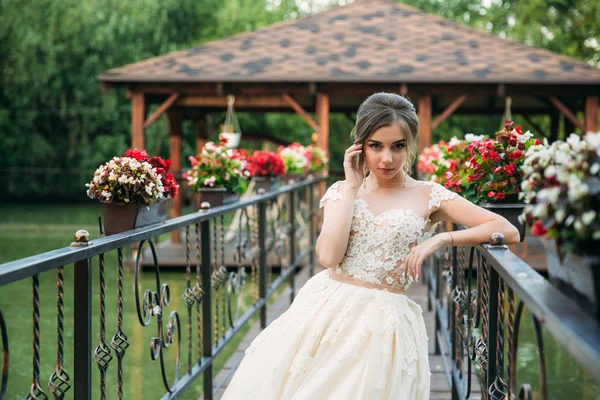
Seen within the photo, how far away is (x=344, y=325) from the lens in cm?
267

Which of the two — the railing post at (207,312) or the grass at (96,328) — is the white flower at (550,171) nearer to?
the grass at (96,328)

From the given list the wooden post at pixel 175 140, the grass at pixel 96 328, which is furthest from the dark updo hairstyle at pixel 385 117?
the wooden post at pixel 175 140

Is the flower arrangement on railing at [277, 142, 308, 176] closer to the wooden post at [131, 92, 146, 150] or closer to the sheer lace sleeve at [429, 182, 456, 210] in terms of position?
the wooden post at [131, 92, 146, 150]

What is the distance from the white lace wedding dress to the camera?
2.57 meters

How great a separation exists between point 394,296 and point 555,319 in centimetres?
135

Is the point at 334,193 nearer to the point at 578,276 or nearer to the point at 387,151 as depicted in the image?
the point at 387,151

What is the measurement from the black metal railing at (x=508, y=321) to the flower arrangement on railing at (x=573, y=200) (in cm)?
14

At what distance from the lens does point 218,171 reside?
5930 mm

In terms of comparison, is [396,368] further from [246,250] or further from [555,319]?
[246,250]

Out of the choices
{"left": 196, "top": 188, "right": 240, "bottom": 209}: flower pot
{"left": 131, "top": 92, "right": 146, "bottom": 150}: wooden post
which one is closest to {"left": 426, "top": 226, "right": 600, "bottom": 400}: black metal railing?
{"left": 196, "top": 188, "right": 240, "bottom": 209}: flower pot

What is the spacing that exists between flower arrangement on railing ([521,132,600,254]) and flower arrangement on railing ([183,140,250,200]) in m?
4.35

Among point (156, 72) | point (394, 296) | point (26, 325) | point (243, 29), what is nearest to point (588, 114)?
point (156, 72)

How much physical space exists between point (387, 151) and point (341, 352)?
720mm

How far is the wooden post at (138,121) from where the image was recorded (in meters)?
12.5
